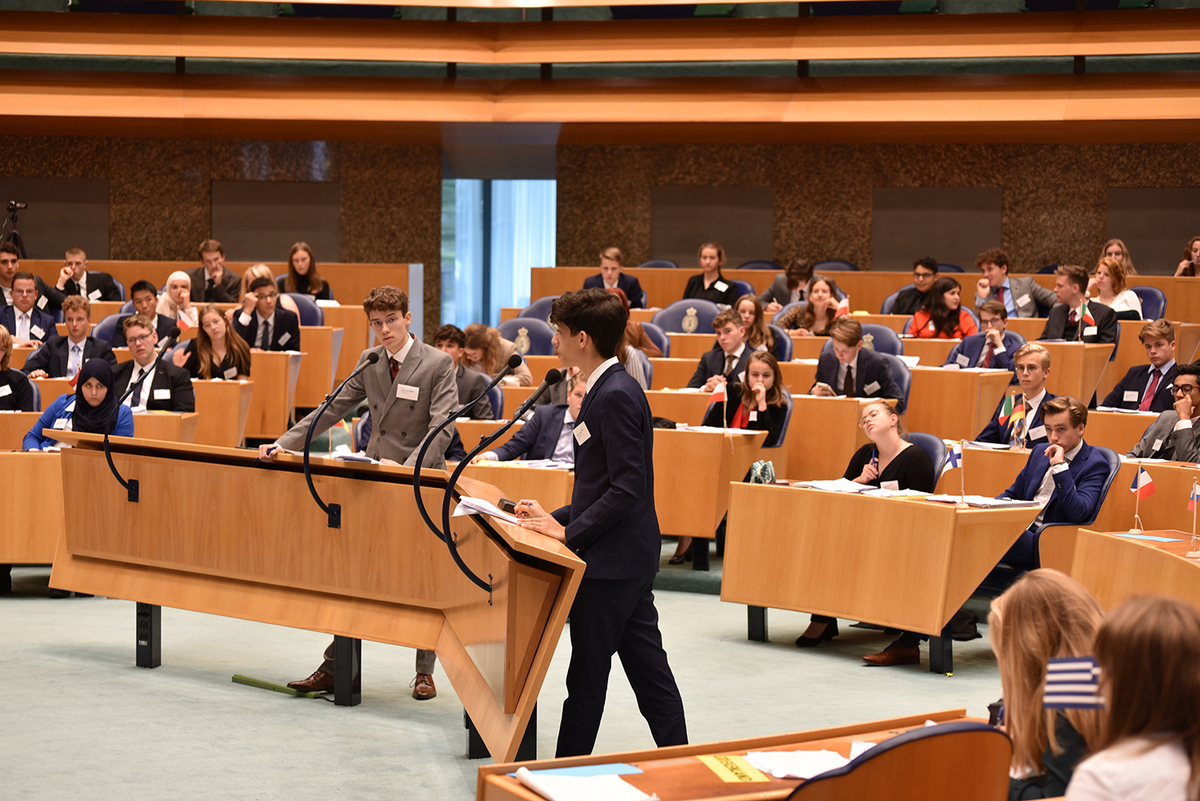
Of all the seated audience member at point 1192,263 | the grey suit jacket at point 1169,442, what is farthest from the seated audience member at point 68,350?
the seated audience member at point 1192,263

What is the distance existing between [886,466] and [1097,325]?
3.36m

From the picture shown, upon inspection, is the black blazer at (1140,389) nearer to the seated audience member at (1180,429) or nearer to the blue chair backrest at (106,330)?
the seated audience member at (1180,429)

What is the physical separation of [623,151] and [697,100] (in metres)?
1.56

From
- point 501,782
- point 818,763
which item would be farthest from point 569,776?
point 818,763

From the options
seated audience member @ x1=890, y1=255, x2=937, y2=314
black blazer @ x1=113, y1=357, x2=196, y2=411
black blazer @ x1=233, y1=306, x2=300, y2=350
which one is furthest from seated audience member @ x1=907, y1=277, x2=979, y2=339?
black blazer @ x1=113, y1=357, x2=196, y2=411

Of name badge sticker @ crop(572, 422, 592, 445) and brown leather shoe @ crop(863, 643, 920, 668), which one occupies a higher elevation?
name badge sticker @ crop(572, 422, 592, 445)

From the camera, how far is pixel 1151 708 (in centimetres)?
143

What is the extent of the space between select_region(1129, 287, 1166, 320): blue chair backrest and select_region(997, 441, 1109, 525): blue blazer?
3902 mm

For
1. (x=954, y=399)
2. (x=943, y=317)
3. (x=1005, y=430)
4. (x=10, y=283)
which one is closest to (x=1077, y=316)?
(x=943, y=317)

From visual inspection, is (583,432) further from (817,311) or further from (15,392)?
(817,311)

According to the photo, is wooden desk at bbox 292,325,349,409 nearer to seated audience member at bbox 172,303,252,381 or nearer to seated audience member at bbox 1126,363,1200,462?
seated audience member at bbox 172,303,252,381

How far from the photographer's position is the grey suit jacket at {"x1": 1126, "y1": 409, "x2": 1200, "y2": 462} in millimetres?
5555

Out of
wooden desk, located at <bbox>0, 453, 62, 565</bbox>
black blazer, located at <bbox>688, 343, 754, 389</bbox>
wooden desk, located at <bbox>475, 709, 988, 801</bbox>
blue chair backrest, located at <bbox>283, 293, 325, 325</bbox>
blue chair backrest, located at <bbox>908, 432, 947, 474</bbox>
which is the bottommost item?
wooden desk, located at <bbox>0, 453, 62, 565</bbox>

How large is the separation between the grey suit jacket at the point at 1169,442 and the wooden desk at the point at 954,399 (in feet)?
4.05
